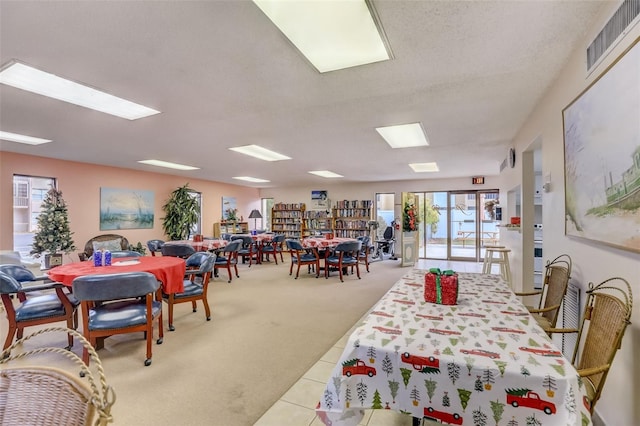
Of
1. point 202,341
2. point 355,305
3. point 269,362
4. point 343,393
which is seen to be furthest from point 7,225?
point 343,393

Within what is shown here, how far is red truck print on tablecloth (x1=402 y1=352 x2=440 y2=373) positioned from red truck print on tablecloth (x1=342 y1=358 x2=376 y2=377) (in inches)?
6.2

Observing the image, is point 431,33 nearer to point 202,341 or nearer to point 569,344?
point 569,344

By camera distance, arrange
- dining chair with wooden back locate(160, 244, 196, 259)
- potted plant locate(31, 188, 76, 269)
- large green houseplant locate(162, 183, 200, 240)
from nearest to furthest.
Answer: potted plant locate(31, 188, 76, 269)
dining chair with wooden back locate(160, 244, 196, 259)
large green houseplant locate(162, 183, 200, 240)

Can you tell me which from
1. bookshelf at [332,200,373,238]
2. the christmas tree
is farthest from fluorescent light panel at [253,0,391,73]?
bookshelf at [332,200,373,238]

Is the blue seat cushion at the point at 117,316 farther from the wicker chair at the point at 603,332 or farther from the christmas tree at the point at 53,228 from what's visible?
the christmas tree at the point at 53,228

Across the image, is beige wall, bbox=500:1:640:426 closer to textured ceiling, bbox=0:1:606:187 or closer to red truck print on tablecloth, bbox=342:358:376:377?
textured ceiling, bbox=0:1:606:187

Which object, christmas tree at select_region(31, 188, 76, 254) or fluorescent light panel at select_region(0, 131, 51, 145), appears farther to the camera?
christmas tree at select_region(31, 188, 76, 254)

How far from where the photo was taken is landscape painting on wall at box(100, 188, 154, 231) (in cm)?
658

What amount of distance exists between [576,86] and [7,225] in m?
7.94

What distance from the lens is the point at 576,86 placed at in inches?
80.4

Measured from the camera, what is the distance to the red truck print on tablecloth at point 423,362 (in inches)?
46.3

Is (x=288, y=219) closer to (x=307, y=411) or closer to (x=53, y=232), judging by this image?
(x=53, y=232)

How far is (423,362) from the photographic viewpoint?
119 cm

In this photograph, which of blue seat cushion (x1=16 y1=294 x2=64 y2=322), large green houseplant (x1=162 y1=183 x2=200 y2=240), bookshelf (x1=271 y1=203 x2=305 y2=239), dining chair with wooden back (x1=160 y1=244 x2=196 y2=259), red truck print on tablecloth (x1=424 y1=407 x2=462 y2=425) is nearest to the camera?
red truck print on tablecloth (x1=424 y1=407 x2=462 y2=425)
